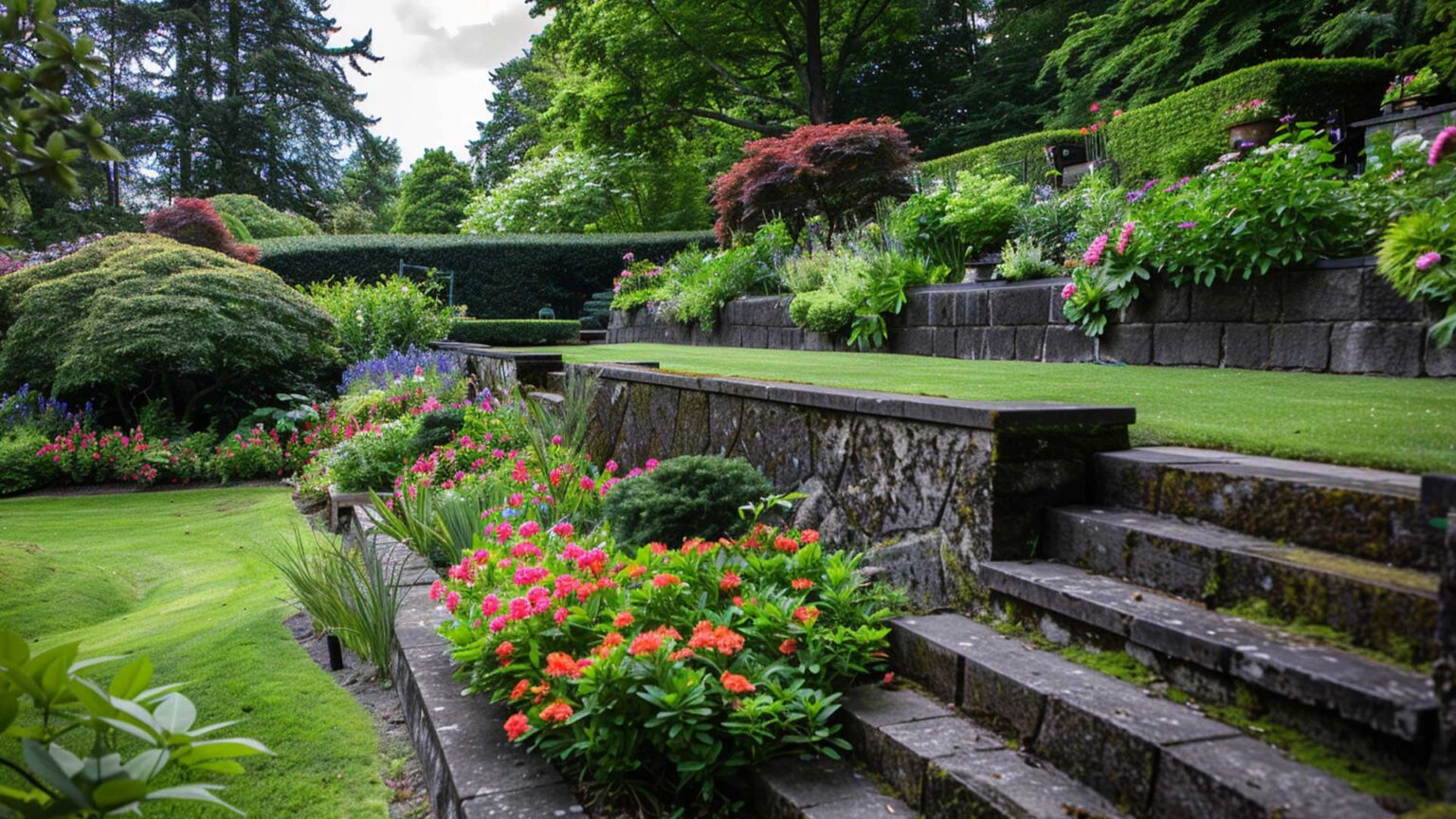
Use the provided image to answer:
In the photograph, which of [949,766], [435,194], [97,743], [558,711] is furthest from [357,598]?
[435,194]

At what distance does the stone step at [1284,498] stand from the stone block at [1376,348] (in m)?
2.03

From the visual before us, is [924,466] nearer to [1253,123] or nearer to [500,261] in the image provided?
[1253,123]

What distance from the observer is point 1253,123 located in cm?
884

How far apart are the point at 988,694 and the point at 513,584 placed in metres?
1.36

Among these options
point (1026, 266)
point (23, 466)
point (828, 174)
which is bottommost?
point (23, 466)

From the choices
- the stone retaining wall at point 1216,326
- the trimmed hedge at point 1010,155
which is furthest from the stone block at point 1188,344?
the trimmed hedge at point 1010,155

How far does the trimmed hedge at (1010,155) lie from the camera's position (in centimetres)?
1277

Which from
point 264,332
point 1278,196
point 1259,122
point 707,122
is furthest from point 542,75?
point 1278,196

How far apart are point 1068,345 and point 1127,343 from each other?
1.44 feet

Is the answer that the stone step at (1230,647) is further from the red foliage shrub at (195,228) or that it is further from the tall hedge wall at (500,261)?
the red foliage shrub at (195,228)

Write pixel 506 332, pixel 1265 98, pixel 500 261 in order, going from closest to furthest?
pixel 1265 98 < pixel 506 332 < pixel 500 261

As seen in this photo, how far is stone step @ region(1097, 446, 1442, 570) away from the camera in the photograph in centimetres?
152

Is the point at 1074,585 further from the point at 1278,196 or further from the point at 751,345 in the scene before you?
the point at 751,345

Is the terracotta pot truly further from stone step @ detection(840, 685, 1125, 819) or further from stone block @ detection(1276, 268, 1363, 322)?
stone step @ detection(840, 685, 1125, 819)
